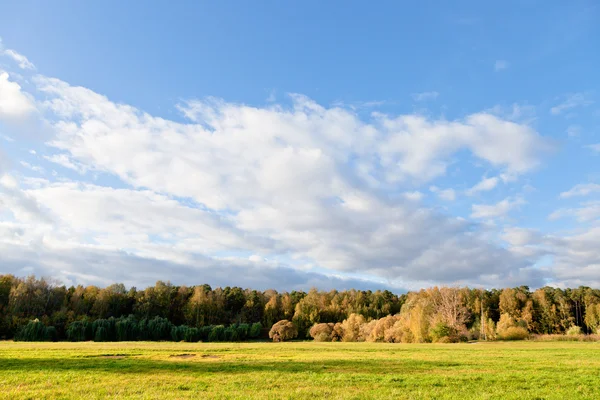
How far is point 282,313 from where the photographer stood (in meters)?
111

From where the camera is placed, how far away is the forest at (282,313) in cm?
7073

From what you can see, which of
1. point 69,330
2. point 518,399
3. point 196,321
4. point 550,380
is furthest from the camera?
point 196,321

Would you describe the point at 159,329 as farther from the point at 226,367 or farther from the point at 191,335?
the point at 226,367

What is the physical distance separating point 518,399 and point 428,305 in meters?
63.8

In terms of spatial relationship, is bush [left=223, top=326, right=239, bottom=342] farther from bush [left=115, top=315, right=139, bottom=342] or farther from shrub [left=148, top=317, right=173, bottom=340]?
bush [left=115, top=315, right=139, bottom=342]

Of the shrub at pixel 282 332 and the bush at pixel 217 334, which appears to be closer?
the bush at pixel 217 334

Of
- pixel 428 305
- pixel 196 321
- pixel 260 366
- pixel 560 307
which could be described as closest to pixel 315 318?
pixel 196 321

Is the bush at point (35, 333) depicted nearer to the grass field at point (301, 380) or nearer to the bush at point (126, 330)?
the bush at point (126, 330)

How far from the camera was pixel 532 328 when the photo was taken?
107 m

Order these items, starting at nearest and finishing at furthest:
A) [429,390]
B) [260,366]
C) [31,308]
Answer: [429,390], [260,366], [31,308]

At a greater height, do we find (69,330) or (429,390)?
(429,390)

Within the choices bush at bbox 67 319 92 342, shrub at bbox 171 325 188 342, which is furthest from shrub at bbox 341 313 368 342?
bush at bbox 67 319 92 342

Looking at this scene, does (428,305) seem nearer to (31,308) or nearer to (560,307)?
(560,307)

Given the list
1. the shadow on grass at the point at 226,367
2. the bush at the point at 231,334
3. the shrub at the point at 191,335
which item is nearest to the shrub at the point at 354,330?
the bush at the point at 231,334
